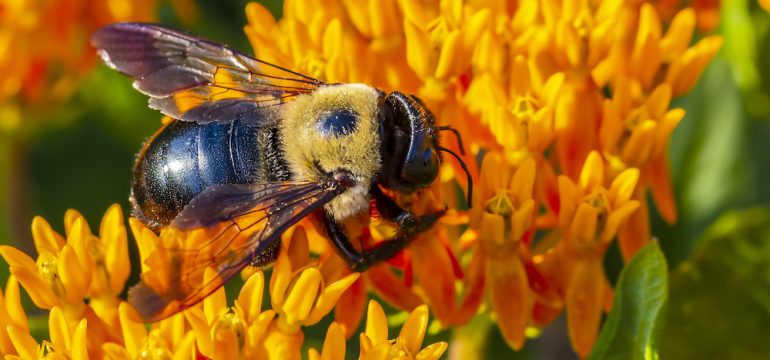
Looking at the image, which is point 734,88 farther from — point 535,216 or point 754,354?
point 535,216

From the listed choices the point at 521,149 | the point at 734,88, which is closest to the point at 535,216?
the point at 521,149

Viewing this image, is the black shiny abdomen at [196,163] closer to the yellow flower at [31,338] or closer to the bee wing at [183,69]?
the bee wing at [183,69]

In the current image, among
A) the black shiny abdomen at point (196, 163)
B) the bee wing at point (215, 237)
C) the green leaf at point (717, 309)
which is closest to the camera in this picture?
the bee wing at point (215, 237)

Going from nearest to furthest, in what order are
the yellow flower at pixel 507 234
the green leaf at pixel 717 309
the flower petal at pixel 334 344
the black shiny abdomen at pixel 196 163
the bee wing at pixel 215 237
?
the bee wing at pixel 215 237 → the flower petal at pixel 334 344 → the black shiny abdomen at pixel 196 163 → the yellow flower at pixel 507 234 → the green leaf at pixel 717 309

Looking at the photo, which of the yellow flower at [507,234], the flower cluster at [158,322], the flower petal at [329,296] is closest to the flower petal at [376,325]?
the flower cluster at [158,322]

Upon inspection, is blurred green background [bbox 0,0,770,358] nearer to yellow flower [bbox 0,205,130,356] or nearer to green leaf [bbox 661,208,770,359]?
green leaf [bbox 661,208,770,359]
